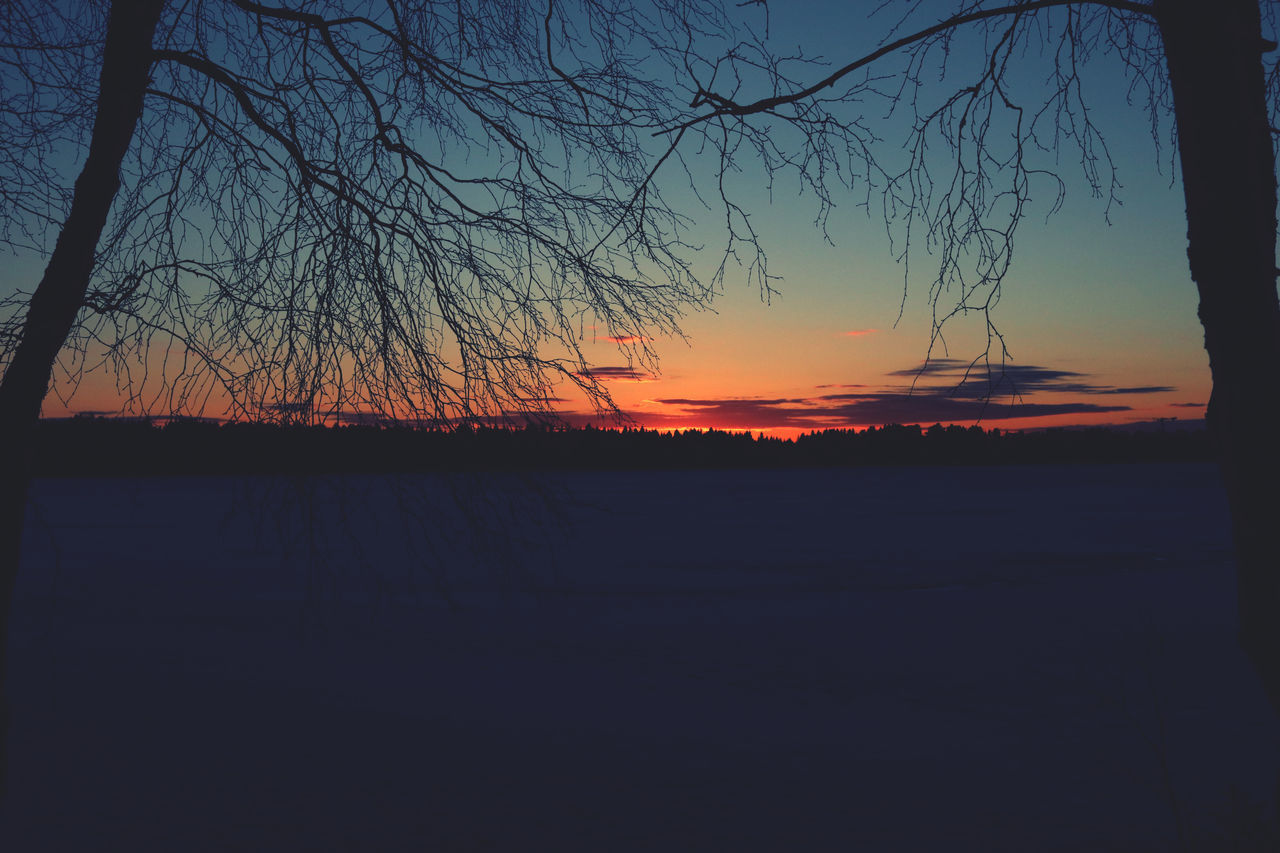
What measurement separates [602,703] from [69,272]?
473cm

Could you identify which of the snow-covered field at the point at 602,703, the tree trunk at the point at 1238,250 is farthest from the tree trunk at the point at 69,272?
the tree trunk at the point at 1238,250

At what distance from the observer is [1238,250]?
107 inches

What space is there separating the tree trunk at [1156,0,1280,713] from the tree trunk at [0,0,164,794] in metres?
3.74

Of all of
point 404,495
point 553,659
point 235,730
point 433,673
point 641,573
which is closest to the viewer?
point 404,495

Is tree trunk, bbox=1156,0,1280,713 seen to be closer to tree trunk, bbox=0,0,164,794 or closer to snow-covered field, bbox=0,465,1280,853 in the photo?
snow-covered field, bbox=0,465,1280,853

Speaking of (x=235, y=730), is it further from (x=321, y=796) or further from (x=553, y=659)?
(x=553, y=659)

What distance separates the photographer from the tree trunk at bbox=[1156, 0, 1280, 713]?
271 cm

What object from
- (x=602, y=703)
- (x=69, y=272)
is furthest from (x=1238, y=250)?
(x=602, y=703)

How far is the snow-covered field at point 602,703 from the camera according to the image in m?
4.65

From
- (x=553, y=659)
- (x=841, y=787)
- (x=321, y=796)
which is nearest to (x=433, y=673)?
(x=553, y=659)

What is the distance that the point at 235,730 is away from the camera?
629 centimetres

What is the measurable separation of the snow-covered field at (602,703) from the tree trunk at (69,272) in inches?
12.2

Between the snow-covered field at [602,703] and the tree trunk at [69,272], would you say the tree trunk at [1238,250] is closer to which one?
the snow-covered field at [602,703]

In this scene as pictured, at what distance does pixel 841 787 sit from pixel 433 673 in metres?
3.88
